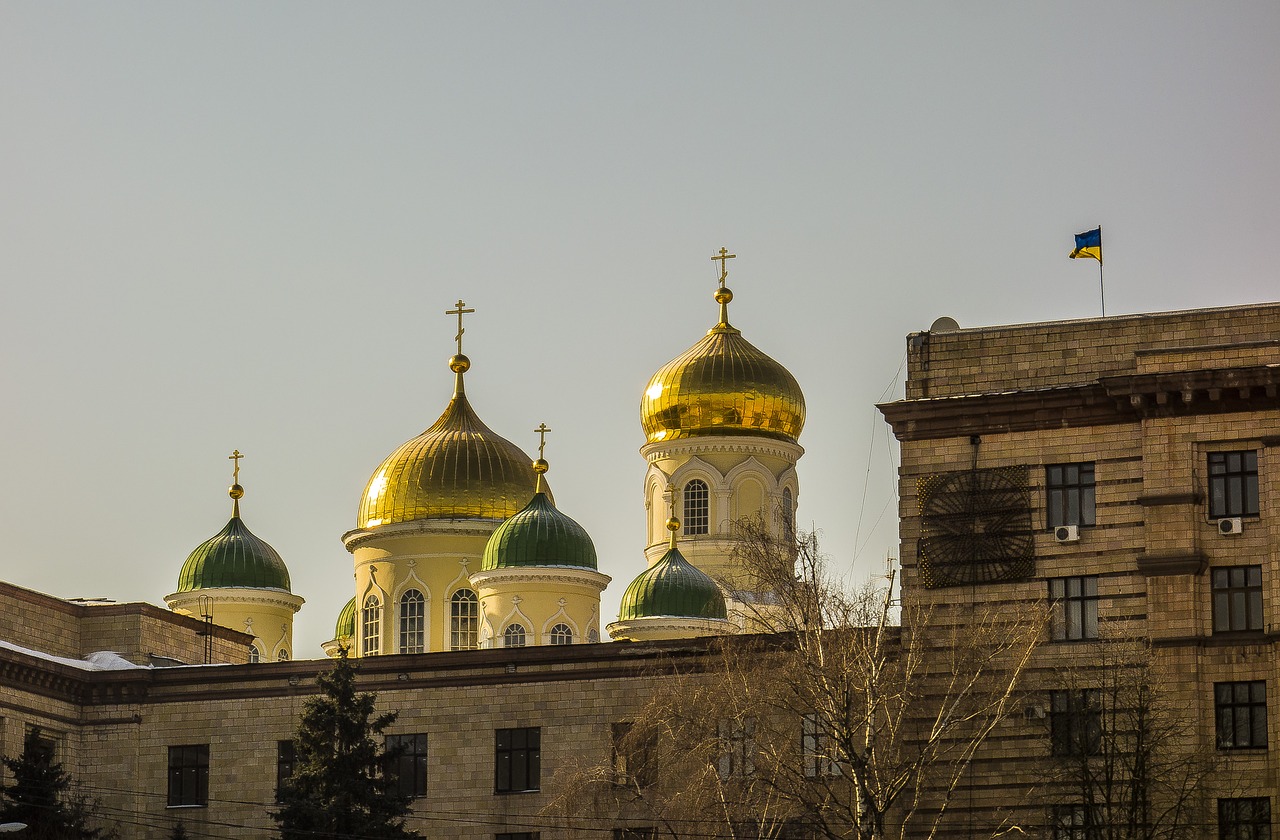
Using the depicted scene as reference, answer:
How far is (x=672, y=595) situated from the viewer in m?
63.5

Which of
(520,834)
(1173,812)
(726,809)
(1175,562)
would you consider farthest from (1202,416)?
(520,834)

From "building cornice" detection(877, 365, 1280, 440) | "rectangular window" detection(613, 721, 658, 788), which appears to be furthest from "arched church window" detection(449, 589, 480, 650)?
"building cornice" detection(877, 365, 1280, 440)

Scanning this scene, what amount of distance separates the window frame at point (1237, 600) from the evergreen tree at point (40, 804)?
69.1 feet

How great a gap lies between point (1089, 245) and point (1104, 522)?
5.74 metres

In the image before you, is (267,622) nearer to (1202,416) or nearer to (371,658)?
(371,658)

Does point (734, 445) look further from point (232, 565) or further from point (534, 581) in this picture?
point (232, 565)

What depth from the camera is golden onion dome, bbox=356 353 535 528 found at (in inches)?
2613

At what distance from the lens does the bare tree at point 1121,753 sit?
41.2 m

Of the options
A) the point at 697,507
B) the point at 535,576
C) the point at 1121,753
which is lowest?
the point at 1121,753

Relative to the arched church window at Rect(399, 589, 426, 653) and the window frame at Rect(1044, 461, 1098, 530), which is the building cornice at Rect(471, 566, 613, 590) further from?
the window frame at Rect(1044, 461, 1098, 530)

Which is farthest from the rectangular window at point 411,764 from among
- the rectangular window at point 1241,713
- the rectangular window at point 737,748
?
the rectangular window at point 1241,713

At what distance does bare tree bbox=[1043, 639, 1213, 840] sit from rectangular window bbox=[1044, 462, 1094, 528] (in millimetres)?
2420

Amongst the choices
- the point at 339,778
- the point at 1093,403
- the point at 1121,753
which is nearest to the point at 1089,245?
the point at 1093,403

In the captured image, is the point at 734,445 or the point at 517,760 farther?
the point at 734,445
